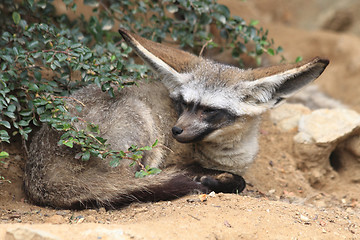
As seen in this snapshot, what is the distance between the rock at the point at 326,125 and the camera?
18.5ft

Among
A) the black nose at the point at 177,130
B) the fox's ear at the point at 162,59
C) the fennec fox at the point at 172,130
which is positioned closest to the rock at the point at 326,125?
the fennec fox at the point at 172,130

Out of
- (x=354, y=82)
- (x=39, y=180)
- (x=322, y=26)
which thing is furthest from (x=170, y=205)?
(x=322, y=26)

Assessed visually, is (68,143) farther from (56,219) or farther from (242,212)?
(242,212)

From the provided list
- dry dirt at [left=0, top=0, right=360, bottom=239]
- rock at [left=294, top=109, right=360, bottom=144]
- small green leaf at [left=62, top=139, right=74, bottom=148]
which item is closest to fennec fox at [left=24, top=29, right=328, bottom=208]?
dry dirt at [left=0, top=0, right=360, bottom=239]

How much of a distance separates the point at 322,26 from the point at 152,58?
8199 millimetres

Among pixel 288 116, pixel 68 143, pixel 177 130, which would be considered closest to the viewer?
pixel 68 143

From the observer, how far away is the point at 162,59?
4.35 m

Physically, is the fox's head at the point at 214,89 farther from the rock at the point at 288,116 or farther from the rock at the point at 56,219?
the rock at the point at 288,116

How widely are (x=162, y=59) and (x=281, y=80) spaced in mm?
1202

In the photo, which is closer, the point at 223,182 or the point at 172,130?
the point at 172,130

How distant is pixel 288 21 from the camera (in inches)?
453

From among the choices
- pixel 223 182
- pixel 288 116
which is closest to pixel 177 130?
pixel 223 182

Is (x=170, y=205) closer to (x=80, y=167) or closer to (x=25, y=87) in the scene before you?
(x=80, y=167)

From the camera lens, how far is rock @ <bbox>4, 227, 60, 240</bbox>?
8.96ft
